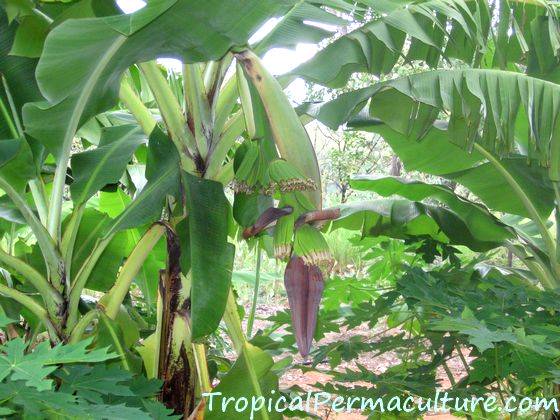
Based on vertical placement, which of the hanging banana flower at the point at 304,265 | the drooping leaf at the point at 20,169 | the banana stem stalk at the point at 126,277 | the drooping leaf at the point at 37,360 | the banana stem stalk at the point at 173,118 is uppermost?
the banana stem stalk at the point at 173,118

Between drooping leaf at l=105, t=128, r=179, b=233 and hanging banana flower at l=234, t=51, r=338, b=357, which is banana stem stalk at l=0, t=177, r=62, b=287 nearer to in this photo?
drooping leaf at l=105, t=128, r=179, b=233

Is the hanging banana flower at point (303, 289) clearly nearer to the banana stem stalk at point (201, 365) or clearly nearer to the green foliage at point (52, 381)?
the green foliage at point (52, 381)

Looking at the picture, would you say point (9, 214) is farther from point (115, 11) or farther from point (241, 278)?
point (241, 278)

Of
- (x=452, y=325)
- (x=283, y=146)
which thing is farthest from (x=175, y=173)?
(x=452, y=325)

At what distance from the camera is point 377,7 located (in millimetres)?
1178

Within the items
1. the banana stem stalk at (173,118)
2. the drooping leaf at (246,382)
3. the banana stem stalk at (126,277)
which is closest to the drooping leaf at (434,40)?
the banana stem stalk at (173,118)

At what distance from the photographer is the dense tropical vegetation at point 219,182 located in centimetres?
88

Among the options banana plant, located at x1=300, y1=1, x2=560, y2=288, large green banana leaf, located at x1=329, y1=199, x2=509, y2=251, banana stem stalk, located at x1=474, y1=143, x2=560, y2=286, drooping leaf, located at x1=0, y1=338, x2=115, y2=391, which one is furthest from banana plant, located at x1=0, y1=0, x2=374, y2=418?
banana stem stalk, located at x1=474, y1=143, x2=560, y2=286

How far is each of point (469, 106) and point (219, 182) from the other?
2.01 feet

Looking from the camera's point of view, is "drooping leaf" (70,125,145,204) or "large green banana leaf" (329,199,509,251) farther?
"large green banana leaf" (329,199,509,251)

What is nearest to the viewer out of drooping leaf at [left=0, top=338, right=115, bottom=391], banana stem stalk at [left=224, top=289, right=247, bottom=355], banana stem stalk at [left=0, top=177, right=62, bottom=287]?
drooping leaf at [left=0, top=338, right=115, bottom=391]

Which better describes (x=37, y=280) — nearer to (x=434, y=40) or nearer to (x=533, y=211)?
(x=434, y=40)

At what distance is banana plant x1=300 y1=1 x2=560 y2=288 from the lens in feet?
4.33

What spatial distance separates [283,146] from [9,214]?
825mm
